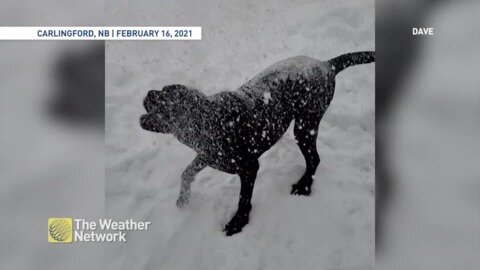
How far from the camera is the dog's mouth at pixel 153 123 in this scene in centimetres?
227

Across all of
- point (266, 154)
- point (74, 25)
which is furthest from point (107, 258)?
point (74, 25)

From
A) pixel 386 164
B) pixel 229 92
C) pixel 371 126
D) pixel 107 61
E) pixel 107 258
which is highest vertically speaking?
pixel 107 61

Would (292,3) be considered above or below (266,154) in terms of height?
above

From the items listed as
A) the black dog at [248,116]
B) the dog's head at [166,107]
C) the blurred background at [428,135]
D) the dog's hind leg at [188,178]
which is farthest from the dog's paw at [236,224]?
the blurred background at [428,135]

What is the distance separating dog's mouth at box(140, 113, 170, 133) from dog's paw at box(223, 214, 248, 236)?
48cm

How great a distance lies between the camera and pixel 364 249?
2.33m

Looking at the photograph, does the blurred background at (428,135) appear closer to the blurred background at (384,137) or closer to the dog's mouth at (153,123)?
the blurred background at (384,137)

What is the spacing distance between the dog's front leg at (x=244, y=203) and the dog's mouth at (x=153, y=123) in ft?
1.24

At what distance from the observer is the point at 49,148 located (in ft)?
7.67

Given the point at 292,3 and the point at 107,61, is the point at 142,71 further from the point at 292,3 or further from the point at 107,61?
the point at 292,3

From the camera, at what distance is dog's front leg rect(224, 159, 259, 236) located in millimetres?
2291

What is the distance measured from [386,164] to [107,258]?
1.27 m

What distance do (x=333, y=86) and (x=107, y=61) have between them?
983mm

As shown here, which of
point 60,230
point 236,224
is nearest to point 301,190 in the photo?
point 236,224
